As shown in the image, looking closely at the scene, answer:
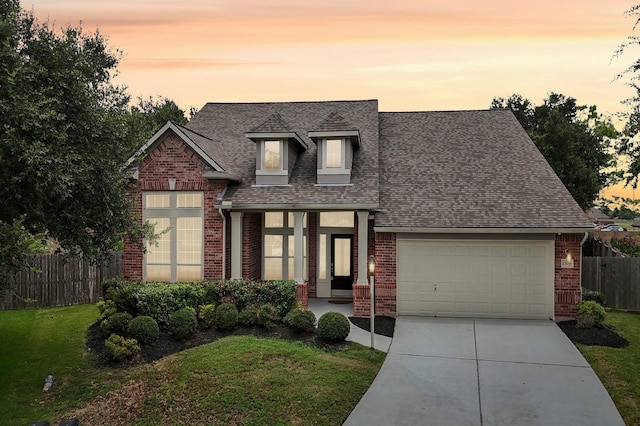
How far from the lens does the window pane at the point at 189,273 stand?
50.6 feet

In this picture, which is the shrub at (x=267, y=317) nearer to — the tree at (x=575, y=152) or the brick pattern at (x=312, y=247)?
the brick pattern at (x=312, y=247)

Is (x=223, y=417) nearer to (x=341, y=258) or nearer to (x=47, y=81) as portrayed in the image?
(x=47, y=81)

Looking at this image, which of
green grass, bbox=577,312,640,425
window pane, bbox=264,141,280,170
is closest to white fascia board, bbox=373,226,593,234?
green grass, bbox=577,312,640,425

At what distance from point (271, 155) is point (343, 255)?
4559 mm

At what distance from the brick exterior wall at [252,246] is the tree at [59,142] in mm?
4639

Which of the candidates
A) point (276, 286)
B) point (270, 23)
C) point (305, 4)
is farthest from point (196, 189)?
point (305, 4)

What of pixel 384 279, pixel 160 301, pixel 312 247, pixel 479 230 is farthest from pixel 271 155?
pixel 479 230

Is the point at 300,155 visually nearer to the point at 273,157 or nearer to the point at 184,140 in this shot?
the point at 273,157

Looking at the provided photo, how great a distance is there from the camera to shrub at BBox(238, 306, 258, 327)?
12.7 metres

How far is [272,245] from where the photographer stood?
1734 centimetres

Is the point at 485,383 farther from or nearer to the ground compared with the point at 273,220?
nearer to the ground

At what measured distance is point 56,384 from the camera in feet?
31.7

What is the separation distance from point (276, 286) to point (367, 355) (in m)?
3.75

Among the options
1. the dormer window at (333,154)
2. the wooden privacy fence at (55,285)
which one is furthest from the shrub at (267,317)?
the wooden privacy fence at (55,285)
